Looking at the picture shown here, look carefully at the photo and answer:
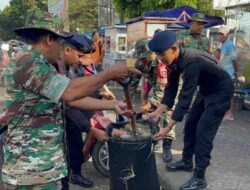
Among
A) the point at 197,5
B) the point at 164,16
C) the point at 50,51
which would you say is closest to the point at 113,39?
the point at 164,16

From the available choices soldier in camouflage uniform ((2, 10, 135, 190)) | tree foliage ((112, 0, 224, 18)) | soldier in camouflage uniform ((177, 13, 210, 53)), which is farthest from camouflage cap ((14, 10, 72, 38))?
tree foliage ((112, 0, 224, 18))

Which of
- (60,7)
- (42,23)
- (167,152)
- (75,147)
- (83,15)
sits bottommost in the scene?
(167,152)

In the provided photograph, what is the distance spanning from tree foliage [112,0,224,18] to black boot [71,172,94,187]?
1231 centimetres

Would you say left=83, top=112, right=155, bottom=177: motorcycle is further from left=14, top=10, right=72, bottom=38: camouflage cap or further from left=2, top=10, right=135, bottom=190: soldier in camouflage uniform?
left=14, top=10, right=72, bottom=38: camouflage cap

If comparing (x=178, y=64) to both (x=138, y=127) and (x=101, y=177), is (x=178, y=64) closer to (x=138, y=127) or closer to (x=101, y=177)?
(x=138, y=127)

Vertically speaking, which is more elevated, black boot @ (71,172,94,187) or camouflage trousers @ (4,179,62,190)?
camouflage trousers @ (4,179,62,190)

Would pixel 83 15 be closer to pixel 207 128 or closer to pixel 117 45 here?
pixel 117 45

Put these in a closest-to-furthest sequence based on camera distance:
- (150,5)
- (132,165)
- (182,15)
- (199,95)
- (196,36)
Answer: (132,165) → (199,95) → (196,36) → (182,15) → (150,5)

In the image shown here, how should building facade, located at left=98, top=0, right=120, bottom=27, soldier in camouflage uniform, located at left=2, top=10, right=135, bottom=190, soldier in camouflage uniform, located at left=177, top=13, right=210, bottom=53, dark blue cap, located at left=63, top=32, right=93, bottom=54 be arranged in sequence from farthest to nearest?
building facade, located at left=98, top=0, right=120, bottom=27 < soldier in camouflage uniform, located at left=177, top=13, right=210, bottom=53 < dark blue cap, located at left=63, top=32, right=93, bottom=54 < soldier in camouflage uniform, located at left=2, top=10, right=135, bottom=190

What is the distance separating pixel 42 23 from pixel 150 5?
1430cm

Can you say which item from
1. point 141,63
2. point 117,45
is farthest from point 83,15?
point 141,63

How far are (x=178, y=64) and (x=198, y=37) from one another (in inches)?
97.7

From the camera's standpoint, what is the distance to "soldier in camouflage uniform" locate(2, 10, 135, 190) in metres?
2.09

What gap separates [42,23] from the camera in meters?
2.16
